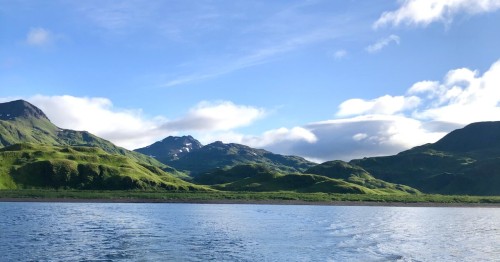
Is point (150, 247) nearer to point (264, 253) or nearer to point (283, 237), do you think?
point (264, 253)

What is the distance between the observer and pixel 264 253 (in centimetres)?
5909

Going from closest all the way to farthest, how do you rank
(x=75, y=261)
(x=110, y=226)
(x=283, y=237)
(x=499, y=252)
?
1. (x=75, y=261)
2. (x=499, y=252)
3. (x=283, y=237)
4. (x=110, y=226)

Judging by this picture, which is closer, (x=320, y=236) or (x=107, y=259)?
(x=107, y=259)

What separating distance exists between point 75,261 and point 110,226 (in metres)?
41.7

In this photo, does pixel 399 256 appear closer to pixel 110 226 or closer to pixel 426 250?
pixel 426 250

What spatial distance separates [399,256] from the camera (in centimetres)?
6000

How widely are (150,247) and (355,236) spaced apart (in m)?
39.2

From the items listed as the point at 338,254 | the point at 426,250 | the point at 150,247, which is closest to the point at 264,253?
the point at 338,254

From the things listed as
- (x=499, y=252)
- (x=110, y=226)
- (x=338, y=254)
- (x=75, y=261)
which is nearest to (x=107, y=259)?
(x=75, y=261)

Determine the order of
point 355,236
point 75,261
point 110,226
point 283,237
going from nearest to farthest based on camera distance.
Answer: point 75,261 < point 283,237 < point 355,236 < point 110,226

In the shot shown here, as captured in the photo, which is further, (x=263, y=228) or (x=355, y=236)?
(x=263, y=228)

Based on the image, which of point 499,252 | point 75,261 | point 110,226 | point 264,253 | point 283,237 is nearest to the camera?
point 75,261

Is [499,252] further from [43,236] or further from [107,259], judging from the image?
[43,236]

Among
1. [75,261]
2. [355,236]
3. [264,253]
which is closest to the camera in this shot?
[75,261]
